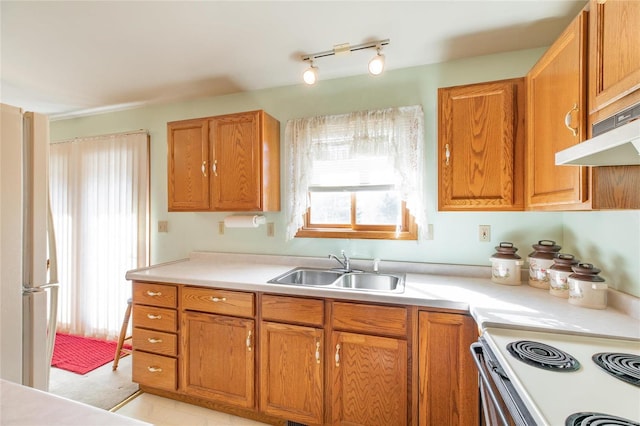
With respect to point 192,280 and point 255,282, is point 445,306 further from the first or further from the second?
point 192,280

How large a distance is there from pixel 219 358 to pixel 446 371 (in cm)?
135

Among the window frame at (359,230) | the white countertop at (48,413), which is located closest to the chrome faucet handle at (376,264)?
the window frame at (359,230)

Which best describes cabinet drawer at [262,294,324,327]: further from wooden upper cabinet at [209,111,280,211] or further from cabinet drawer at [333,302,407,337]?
wooden upper cabinet at [209,111,280,211]

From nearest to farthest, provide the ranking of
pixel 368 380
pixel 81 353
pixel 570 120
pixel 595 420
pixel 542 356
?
pixel 595 420 < pixel 542 356 < pixel 570 120 < pixel 368 380 < pixel 81 353

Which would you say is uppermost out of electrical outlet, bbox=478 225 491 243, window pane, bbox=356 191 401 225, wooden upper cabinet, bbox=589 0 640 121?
wooden upper cabinet, bbox=589 0 640 121

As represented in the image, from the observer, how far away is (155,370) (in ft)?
6.28

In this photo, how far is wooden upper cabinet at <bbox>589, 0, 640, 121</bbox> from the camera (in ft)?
2.91

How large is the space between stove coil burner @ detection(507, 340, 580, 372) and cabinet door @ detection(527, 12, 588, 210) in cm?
59

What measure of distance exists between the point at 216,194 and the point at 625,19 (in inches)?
89.5

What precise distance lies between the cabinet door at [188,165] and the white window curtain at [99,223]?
0.65 meters

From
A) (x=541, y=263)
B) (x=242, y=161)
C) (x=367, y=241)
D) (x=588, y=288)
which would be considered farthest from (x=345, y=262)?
(x=588, y=288)

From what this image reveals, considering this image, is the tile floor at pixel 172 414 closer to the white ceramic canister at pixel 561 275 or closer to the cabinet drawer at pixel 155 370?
the cabinet drawer at pixel 155 370

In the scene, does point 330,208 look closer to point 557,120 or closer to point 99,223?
point 557,120

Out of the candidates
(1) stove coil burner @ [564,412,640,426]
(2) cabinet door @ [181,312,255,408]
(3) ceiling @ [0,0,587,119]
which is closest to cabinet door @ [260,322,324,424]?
(2) cabinet door @ [181,312,255,408]
